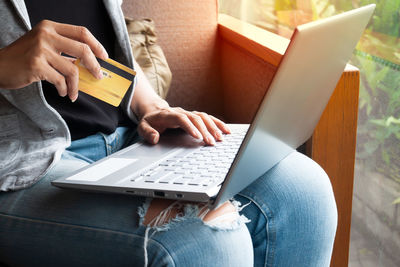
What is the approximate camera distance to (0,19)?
851 mm

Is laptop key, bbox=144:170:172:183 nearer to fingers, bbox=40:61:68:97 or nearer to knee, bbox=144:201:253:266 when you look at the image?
knee, bbox=144:201:253:266

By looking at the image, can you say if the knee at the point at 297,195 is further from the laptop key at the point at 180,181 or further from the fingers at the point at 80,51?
the fingers at the point at 80,51

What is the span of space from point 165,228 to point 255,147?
17 cm

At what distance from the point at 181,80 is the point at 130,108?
1.58 ft

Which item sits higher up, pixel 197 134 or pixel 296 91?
pixel 296 91

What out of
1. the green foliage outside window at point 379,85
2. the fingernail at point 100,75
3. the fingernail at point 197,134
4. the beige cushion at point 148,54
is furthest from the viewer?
the beige cushion at point 148,54

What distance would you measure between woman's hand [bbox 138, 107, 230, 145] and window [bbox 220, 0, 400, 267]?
415 mm

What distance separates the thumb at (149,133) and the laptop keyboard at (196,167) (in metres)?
0.10

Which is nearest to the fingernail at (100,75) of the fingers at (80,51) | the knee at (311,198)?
the fingers at (80,51)

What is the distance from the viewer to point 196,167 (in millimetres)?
767

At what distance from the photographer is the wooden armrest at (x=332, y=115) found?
1.08m

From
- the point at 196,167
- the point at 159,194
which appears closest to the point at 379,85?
the point at 196,167

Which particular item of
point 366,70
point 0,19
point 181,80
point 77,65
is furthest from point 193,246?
point 181,80

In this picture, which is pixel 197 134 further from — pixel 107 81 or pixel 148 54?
pixel 148 54
